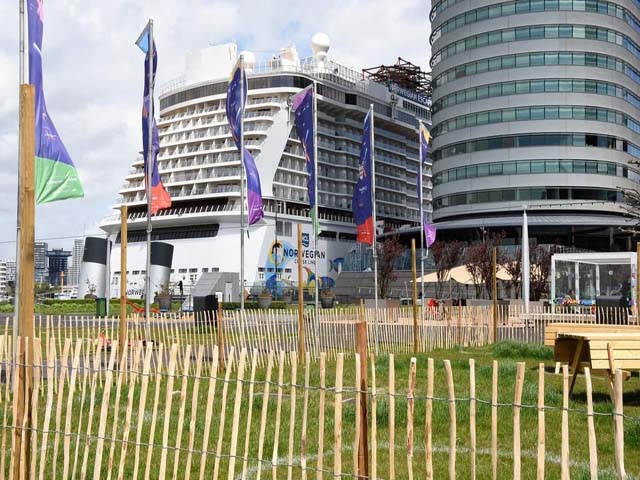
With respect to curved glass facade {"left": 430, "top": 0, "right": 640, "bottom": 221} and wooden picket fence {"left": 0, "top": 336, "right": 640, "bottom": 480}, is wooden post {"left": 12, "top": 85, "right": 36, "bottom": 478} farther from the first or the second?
curved glass facade {"left": 430, "top": 0, "right": 640, "bottom": 221}

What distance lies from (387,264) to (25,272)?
54855 mm

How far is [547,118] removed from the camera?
66.8m

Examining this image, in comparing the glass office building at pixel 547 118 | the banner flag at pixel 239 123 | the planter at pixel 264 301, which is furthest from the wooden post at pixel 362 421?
the glass office building at pixel 547 118

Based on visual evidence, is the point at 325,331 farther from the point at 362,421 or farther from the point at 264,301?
the point at 264,301

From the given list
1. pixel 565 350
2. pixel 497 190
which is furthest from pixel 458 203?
pixel 565 350

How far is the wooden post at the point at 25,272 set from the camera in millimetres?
5965

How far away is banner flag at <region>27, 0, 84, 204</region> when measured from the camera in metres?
10.4

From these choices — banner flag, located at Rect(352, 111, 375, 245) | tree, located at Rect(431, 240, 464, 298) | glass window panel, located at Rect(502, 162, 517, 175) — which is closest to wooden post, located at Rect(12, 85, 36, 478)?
banner flag, located at Rect(352, 111, 375, 245)

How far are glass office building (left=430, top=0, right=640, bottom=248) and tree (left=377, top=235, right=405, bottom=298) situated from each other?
789cm

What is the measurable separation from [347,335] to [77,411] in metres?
8.42

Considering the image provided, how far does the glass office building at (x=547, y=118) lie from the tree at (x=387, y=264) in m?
7.89

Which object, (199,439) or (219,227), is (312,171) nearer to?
(199,439)

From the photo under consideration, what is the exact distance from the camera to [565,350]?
35.9 ft

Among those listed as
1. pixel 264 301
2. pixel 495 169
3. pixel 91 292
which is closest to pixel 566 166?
pixel 495 169
